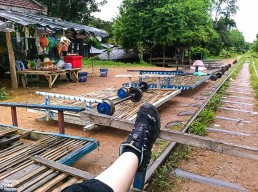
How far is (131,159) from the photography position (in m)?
2.17

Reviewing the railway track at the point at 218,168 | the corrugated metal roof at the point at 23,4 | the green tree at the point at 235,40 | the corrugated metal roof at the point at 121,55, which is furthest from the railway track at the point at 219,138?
the green tree at the point at 235,40

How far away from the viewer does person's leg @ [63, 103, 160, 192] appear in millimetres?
1729

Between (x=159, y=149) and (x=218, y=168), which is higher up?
(x=159, y=149)

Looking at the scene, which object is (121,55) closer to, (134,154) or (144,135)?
(144,135)

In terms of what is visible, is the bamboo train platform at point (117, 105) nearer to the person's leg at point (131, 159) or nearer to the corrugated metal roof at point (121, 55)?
the person's leg at point (131, 159)

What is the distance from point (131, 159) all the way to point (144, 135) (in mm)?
296

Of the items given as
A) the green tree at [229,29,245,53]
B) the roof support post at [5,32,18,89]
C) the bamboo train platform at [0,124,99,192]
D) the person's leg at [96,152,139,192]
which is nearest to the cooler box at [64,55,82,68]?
the roof support post at [5,32,18,89]

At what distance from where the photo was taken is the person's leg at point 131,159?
1729mm

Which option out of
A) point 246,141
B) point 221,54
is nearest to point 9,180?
point 246,141

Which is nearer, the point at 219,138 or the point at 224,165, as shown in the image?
the point at 224,165

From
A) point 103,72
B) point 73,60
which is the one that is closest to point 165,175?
point 73,60

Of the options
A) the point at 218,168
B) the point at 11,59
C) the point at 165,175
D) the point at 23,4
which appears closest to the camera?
the point at 165,175

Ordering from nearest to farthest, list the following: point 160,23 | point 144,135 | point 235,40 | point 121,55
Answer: point 144,135 < point 160,23 < point 121,55 < point 235,40

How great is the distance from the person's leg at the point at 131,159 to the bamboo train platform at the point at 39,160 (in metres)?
0.76
